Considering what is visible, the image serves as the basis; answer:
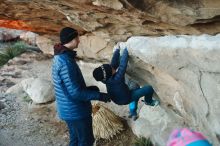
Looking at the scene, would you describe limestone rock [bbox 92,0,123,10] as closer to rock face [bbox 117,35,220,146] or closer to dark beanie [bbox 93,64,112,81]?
rock face [bbox 117,35,220,146]

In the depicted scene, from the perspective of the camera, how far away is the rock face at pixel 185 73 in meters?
3.85

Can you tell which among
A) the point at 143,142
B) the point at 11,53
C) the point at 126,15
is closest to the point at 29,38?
the point at 11,53

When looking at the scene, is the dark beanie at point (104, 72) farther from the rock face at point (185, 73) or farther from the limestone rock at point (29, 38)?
the limestone rock at point (29, 38)

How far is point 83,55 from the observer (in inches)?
345

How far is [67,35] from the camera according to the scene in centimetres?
475

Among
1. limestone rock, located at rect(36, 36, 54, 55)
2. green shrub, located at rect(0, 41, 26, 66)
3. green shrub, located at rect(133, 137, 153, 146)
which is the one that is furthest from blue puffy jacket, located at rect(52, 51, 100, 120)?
green shrub, located at rect(0, 41, 26, 66)

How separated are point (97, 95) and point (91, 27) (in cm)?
216

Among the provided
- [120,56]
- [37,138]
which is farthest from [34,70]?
[120,56]

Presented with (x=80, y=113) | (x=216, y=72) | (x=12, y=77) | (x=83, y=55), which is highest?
(x=216, y=72)

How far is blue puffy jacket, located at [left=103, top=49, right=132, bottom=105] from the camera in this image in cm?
481

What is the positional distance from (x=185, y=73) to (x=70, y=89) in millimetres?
1307

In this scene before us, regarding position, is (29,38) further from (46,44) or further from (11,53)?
(46,44)

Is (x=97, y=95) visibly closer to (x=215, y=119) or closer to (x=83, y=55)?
(x=215, y=119)

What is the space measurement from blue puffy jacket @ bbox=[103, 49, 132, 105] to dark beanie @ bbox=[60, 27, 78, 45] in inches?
20.0
